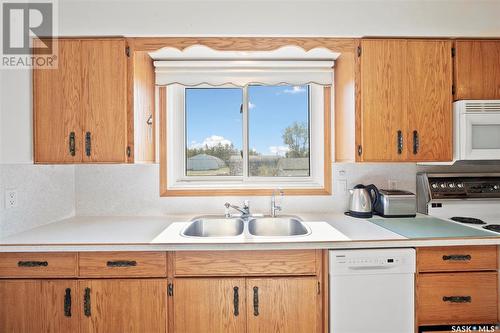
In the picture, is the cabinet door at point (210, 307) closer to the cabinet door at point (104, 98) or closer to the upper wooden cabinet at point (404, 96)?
the cabinet door at point (104, 98)

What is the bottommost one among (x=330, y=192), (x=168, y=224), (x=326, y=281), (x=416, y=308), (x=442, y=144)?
(x=416, y=308)

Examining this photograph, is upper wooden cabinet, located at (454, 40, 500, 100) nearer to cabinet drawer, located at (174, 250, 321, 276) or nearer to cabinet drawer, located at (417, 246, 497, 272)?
cabinet drawer, located at (417, 246, 497, 272)

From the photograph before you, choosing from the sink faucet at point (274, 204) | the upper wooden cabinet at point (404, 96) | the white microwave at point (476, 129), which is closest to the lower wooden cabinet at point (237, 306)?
the sink faucet at point (274, 204)

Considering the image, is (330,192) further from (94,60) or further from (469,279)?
(94,60)

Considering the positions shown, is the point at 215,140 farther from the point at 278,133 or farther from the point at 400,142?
the point at 400,142

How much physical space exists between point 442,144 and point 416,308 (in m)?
1.04

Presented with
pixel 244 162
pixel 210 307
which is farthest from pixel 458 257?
pixel 244 162

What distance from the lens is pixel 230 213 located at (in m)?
2.14

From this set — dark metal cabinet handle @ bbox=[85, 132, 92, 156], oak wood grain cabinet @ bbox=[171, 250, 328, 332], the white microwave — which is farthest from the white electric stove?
dark metal cabinet handle @ bbox=[85, 132, 92, 156]

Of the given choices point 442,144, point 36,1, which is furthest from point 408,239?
point 36,1

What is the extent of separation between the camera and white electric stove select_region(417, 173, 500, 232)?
1.97m

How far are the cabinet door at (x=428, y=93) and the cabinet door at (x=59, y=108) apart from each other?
83.7 inches

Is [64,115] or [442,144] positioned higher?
[64,115]

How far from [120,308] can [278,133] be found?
5.60 feet
